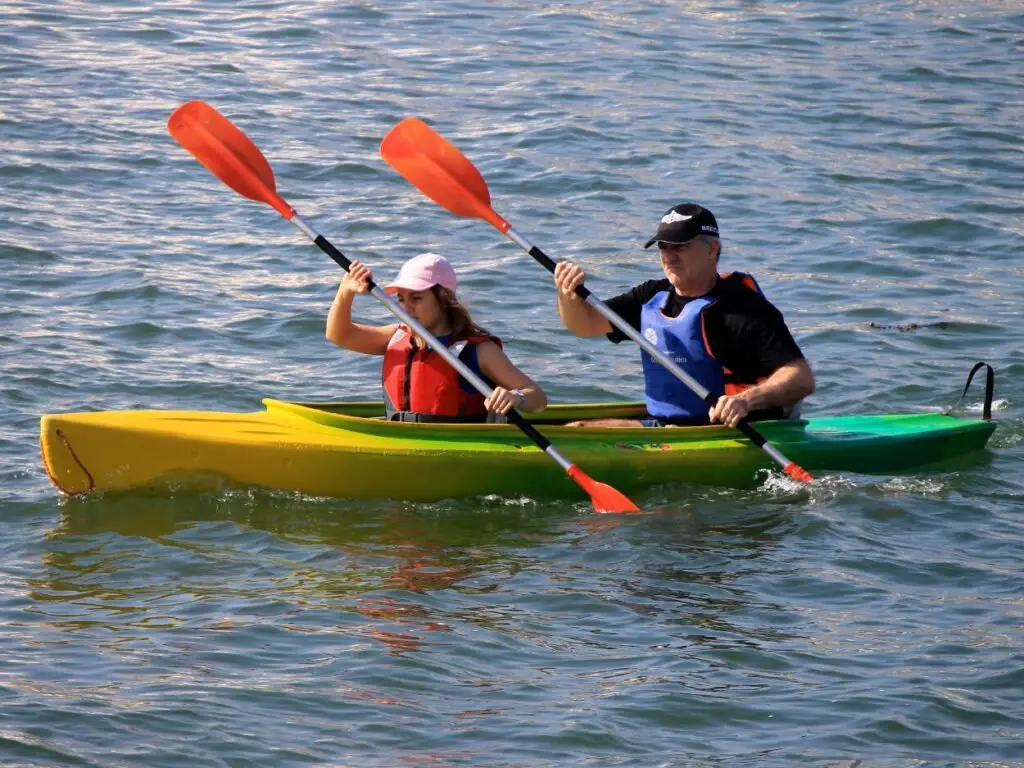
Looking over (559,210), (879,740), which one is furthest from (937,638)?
(559,210)

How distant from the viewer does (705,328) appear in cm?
665

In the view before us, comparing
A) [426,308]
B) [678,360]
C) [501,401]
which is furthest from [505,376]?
[678,360]

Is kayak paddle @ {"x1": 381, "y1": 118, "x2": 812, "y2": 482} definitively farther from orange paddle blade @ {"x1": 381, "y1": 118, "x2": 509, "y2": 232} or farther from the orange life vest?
the orange life vest

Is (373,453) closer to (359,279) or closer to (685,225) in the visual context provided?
(359,279)

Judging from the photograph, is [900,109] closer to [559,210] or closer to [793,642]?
[559,210]

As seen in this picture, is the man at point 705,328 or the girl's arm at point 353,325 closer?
the girl's arm at point 353,325

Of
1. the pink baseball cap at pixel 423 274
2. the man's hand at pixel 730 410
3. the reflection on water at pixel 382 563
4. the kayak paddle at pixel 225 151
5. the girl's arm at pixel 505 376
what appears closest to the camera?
the reflection on water at pixel 382 563

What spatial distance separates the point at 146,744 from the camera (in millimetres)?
4320

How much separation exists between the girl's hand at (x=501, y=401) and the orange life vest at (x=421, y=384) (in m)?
0.24

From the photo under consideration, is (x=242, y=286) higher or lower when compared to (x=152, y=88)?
lower

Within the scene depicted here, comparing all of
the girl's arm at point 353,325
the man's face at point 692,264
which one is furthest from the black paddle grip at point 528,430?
the man's face at point 692,264

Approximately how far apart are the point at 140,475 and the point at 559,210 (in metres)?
5.70

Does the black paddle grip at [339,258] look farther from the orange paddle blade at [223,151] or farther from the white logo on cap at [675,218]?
the white logo on cap at [675,218]

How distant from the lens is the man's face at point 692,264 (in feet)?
21.6
